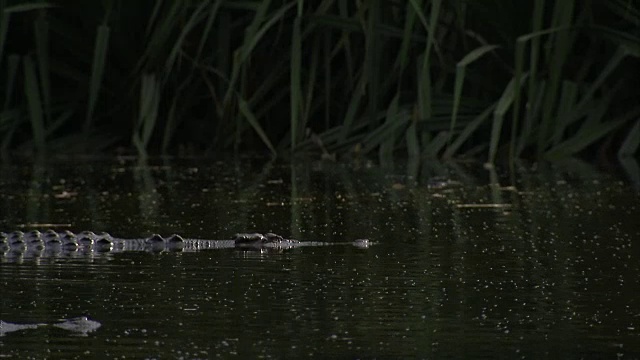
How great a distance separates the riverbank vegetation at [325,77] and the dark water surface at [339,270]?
2.96ft

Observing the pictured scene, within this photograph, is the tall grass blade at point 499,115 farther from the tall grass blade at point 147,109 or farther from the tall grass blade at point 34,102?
the tall grass blade at point 34,102

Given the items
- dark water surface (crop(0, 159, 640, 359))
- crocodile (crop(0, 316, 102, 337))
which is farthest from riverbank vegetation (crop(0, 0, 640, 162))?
crocodile (crop(0, 316, 102, 337))

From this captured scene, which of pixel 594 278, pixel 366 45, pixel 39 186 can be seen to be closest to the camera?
pixel 594 278

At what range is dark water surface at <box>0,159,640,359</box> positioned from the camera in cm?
458

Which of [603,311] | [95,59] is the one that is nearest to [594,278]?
[603,311]

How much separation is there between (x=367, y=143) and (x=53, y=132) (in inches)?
93.9

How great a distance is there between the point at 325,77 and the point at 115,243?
4968 millimetres

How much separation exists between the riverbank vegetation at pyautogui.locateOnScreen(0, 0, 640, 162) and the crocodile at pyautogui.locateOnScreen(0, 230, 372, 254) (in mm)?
3854

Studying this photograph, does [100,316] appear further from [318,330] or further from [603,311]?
[603,311]

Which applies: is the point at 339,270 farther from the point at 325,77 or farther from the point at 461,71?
the point at 325,77

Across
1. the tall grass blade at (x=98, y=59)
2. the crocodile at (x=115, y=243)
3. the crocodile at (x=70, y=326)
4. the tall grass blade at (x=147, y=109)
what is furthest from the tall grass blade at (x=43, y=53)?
the crocodile at (x=70, y=326)

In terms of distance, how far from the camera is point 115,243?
→ 22.7ft

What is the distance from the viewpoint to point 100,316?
501cm

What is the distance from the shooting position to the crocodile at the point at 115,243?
6.77 m
